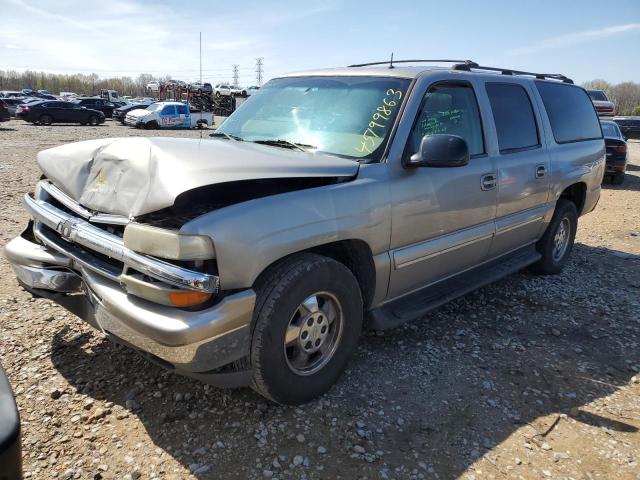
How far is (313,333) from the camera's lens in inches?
110

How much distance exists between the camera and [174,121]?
97.6ft

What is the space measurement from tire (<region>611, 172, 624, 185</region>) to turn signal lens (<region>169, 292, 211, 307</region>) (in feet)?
43.4

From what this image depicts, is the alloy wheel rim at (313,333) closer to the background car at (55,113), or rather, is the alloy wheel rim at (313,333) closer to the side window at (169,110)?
the side window at (169,110)

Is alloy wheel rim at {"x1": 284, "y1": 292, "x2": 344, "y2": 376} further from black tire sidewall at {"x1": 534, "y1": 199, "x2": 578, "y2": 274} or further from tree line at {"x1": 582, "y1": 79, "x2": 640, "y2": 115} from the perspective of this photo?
tree line at {"x1": 582, "y1": 79, "x2": 640, "y2": 115}

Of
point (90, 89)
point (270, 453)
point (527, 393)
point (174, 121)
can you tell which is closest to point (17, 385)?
point (270, 453)

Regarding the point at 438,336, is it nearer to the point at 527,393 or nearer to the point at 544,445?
the point at 527,393

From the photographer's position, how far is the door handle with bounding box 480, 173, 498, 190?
3729mm

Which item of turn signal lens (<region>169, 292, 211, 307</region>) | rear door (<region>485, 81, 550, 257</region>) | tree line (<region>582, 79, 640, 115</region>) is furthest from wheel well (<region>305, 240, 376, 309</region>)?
tree line (<region>582, 79, 640, 115</region>)

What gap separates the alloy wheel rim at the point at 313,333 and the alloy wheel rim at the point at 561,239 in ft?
11.0

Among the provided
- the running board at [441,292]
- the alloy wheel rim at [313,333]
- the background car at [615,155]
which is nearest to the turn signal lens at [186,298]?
the alloy wheel rim at [313,333]

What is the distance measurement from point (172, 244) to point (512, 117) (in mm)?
3229

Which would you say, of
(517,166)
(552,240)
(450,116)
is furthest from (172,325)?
(552,240)

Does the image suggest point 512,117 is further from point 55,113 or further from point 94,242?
point 55,113

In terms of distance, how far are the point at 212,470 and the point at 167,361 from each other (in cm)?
56
